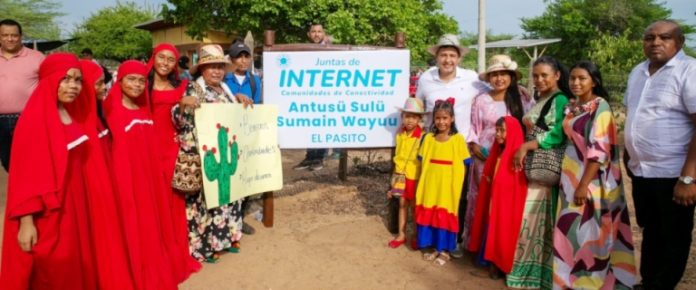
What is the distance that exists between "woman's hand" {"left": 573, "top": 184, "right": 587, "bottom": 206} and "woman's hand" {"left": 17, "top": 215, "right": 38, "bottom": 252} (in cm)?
319

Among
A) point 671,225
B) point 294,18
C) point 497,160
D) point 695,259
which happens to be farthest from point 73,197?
point 294,18

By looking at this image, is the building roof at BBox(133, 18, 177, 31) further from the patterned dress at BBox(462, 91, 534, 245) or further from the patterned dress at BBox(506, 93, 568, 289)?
the patterned dress at BBox(506, 93, 568, 289)

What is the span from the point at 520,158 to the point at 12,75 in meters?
5.06

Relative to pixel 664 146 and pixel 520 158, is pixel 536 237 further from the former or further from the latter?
pixel 664 146

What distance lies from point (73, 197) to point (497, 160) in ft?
9.51

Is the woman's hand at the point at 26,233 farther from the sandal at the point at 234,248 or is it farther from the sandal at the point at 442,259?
the sandal at the point at 442,259

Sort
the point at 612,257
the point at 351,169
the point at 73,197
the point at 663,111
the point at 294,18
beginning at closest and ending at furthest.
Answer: the point at 73,197 < the point at 663,111 < the point at 612,257 < the point at 351,169 < the point at 294,18

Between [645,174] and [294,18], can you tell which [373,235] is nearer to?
[645,174]

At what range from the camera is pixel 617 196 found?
353cm

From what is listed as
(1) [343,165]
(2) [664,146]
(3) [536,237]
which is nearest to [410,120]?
(3) [536,237]

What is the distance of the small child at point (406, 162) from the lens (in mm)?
4742

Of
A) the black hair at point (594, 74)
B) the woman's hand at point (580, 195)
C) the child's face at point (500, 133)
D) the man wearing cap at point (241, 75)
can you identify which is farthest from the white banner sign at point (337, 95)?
the woman's hand at point (580, 195)

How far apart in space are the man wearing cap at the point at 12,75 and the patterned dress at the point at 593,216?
5.23 metres

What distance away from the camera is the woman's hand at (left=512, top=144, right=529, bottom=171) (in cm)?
382
